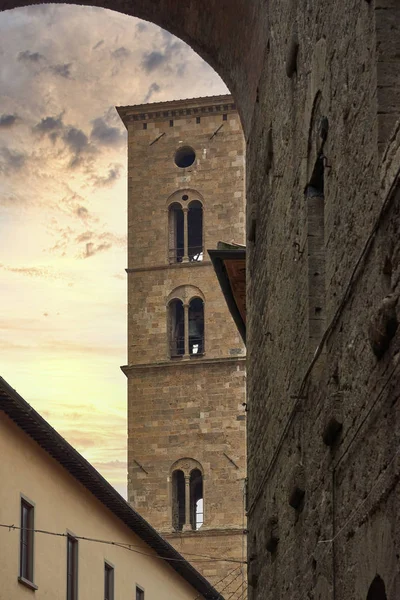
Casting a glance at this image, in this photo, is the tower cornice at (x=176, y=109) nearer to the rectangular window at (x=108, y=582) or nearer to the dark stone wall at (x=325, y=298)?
the rectangular window at (x=108, y=582)

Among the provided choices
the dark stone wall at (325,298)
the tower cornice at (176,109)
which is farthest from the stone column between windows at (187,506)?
the dark stone wall at (325,298)

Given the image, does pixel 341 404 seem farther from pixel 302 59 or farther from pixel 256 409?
pixel 256 409

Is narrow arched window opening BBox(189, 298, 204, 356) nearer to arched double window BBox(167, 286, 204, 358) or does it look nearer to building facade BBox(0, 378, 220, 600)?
arched double window BBox(167, 286, 204, 358)

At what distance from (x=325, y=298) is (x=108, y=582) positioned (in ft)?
60.2

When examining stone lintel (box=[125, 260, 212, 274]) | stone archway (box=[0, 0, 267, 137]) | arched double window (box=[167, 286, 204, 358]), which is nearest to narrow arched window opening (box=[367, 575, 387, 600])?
stone archway (box=[0, 0, 267, 137])

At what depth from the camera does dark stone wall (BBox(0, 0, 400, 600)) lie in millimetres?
7797

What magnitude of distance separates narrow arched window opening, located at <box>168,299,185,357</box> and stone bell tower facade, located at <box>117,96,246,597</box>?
5cm

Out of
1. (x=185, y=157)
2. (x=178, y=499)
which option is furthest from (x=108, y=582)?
(x=185, y=157)

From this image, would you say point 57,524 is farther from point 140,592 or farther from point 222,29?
point 222,29

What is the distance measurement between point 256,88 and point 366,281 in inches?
241

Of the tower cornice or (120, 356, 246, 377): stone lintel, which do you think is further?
the tower cornice

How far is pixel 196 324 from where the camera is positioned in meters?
53.7

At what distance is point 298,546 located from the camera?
1062cm

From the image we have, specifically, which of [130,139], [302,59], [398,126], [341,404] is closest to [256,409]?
[302,59]
